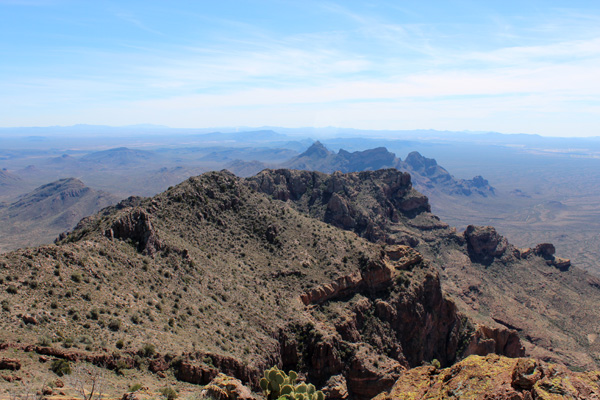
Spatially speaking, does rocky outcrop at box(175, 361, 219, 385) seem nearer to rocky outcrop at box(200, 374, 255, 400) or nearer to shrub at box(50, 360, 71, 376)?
rocky outcrop at box(200, 374, 255, 400)

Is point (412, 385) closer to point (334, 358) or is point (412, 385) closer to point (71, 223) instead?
point (334, 358)

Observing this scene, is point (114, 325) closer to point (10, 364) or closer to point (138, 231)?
point (10, 364)

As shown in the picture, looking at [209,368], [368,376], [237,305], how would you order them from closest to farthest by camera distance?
[209,368] → [368,376] → [237,305]

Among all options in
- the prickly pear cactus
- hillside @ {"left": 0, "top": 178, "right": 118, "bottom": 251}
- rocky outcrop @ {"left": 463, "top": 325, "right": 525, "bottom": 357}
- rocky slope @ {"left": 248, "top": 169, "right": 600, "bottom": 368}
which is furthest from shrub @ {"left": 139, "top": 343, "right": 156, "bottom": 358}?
hillside @ {"left": 0, "top": 178, "right": 118, "bottom": 251}

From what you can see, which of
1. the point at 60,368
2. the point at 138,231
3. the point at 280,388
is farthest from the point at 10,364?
the point at 138,231

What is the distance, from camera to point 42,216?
174125 millimetres

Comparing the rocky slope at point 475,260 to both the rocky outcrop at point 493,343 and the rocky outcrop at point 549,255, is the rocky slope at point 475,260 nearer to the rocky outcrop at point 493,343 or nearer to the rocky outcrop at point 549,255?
the rocky outcrop at point 549,255

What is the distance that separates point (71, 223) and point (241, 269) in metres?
148

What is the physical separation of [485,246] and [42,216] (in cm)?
17986

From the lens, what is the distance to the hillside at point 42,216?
453ft

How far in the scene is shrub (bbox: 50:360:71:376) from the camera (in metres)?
19.1

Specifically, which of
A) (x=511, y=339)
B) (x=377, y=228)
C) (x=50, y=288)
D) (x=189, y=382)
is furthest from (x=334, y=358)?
(x=377, y=228)

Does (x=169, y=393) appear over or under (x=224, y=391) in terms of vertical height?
over

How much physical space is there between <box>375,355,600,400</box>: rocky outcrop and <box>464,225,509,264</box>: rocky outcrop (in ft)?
245
